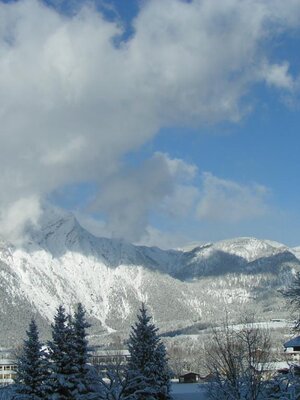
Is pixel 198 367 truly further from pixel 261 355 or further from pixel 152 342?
pixel 261 355

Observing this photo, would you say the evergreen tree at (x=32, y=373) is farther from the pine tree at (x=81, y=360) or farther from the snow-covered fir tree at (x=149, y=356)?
the snow-covered fir tree at (x=149, y=356)

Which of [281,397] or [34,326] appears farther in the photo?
[34,326]

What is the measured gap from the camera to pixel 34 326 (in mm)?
44156

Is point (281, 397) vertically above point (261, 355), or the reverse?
point (261, 355)

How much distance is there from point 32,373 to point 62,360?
227 centimetres

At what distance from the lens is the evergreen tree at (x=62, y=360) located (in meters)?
41.7

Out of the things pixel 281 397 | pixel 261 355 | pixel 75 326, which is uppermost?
pixel 75 326

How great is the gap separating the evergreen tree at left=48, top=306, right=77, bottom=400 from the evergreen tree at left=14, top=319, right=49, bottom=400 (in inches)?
25.3

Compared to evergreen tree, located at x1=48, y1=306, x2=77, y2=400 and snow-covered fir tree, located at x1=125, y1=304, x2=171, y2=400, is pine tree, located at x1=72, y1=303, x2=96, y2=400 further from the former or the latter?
snow-covered fir tree, located at x1=125, y1=304, x2=171, y2=400

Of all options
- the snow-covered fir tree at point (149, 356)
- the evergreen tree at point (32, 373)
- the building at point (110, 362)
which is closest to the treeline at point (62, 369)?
the evergreen tree at point (32, 373)

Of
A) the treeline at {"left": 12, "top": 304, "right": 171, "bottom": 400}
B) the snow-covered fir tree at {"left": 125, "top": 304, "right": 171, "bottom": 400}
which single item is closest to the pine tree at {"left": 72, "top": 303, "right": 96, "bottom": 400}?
the treeline at {"left": 12, "top": 304, "right": 171, "bottom": 400}

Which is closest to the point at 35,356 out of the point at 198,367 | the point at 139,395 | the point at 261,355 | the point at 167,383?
the point at 139,395

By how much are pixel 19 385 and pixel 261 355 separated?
1730 centimetres

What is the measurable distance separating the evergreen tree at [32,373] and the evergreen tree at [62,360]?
25.3 inches
